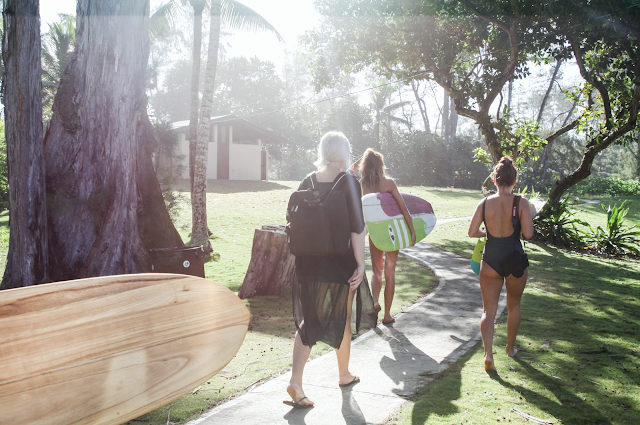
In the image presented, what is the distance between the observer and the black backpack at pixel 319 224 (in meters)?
3.20

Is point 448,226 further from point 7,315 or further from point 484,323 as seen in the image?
point 7,315

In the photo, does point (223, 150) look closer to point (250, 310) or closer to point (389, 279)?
point (250, 310)

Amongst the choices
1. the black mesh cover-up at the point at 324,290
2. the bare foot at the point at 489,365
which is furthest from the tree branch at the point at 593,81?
the black mesh cover-up at the point at 324,290

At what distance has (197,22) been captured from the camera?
14344 millimetres

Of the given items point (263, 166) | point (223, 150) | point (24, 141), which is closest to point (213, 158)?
point (223, 150)

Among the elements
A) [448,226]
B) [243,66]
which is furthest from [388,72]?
[243,66]

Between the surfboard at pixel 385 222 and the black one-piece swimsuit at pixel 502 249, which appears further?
the surfboard at pixel 385 222

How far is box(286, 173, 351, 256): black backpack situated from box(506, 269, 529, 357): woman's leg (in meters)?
1.74

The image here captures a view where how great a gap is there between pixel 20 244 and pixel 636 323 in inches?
272

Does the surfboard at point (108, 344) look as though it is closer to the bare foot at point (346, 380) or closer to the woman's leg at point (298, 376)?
the woman's leg at point (298, 376)

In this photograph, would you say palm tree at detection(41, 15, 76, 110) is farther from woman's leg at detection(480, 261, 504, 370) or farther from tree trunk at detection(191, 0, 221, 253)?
woman's leg at detection(480, 261, 504, 370)

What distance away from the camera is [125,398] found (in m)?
1.07

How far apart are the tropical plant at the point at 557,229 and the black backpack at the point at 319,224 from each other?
11287 mm

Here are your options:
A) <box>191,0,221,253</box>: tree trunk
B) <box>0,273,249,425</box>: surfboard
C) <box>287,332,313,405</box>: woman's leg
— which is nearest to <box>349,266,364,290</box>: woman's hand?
<box>287,332,313,405</box>: woman's leg
